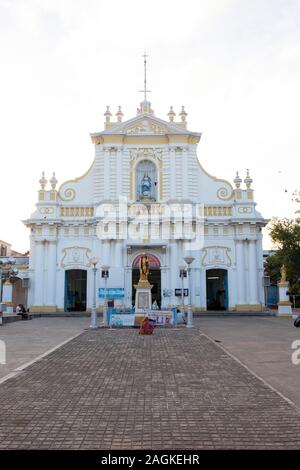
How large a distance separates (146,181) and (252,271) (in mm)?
11271

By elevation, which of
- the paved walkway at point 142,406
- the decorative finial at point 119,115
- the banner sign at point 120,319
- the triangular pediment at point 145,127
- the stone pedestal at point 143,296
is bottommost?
the paved walkway at point 142,406

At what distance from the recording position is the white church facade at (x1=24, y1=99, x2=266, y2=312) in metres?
35.8

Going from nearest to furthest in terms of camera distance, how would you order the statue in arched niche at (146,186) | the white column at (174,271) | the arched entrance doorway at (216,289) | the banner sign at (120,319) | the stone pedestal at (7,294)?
the banner sign at (120,319)
the white column at (174,271)
the stone pedestal at (7,294)
the statue in arched niche at (146,186)
the arched entrance doorway at (216,289)

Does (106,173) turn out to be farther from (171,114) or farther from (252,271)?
(252,271)

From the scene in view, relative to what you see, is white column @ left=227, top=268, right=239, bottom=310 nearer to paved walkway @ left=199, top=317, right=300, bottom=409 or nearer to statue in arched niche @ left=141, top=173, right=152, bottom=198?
statue in arched niche @ left=141, top=173, right=152, bottom=198

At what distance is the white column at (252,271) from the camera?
35656 mm

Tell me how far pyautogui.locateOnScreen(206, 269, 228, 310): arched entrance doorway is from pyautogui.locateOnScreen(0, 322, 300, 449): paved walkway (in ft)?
91.0

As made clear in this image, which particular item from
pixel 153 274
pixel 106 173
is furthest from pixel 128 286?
pixel 106 173

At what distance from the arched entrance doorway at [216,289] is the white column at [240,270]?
2738 mm

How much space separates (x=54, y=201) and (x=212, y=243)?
13.3 m

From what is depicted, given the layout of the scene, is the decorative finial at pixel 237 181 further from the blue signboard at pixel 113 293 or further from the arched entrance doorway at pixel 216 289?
the blue signboard at pixel 113 293

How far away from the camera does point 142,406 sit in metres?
7.61

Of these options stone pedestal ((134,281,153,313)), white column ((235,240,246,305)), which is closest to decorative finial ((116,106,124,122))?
white column ((235,240,246,305))

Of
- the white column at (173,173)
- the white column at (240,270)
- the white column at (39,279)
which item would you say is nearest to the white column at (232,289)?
the white column at (240,270)
